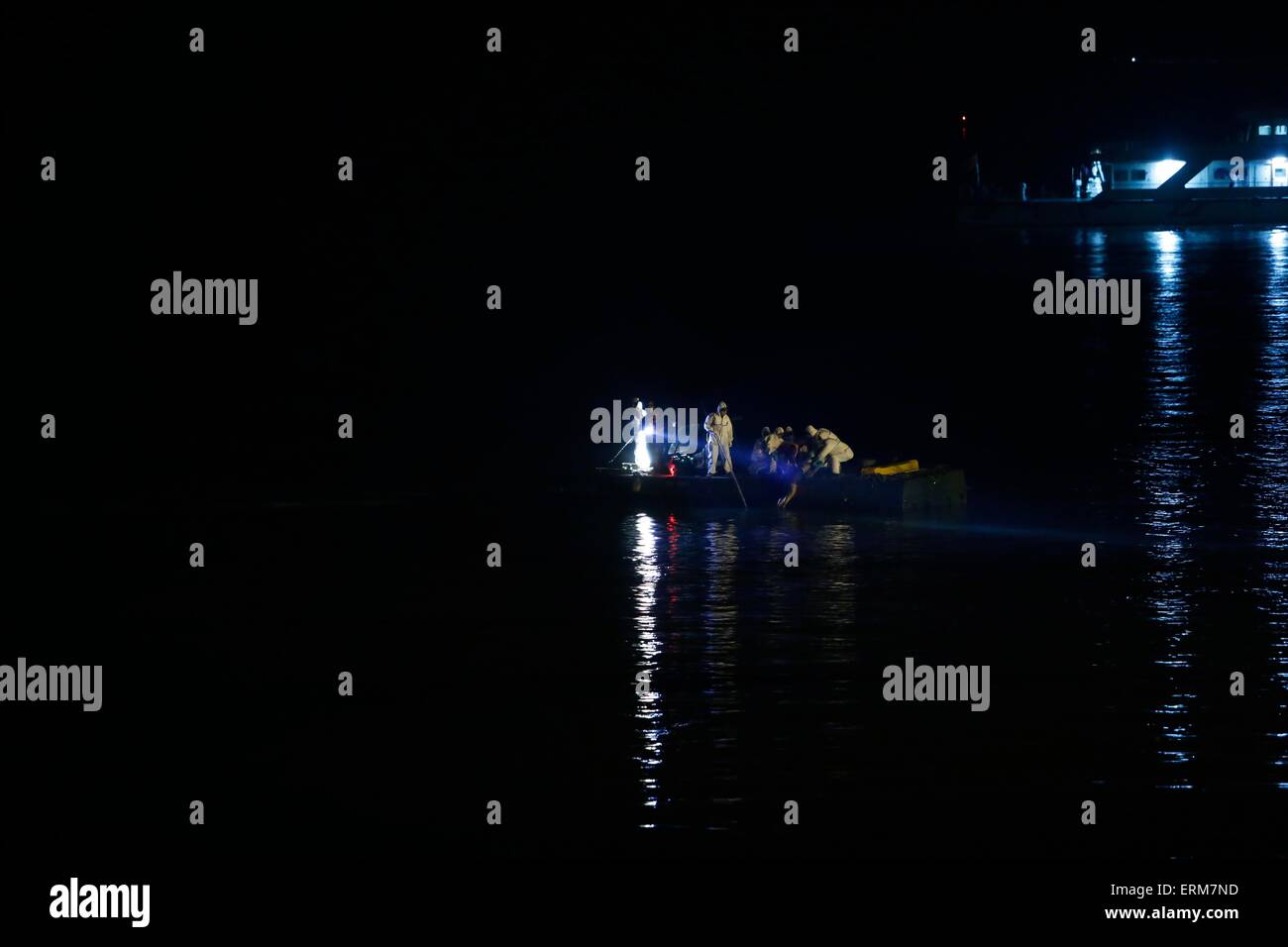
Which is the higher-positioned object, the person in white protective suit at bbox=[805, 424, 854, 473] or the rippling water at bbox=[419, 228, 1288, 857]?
the person in white protective suit at bbox=[805, 424, 854, 473]

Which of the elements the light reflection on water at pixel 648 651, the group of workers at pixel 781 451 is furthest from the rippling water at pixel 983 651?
the group of workers at pixel 781 451

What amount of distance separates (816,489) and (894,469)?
4.78 ft

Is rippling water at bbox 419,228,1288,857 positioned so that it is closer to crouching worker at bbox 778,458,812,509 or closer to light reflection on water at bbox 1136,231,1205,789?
light reflection on water at bbox 1136,231,1205,789

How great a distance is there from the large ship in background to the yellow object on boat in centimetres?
11517

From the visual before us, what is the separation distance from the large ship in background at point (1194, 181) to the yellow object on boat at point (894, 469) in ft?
378

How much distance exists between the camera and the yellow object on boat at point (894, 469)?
34156mm

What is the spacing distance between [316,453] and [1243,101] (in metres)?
133

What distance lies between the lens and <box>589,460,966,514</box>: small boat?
34031mm

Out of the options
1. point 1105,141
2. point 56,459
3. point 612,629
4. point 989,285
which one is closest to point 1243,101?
point 1105,141

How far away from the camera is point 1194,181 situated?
489 feet

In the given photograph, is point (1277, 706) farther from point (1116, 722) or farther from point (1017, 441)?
point (1017, 441)
